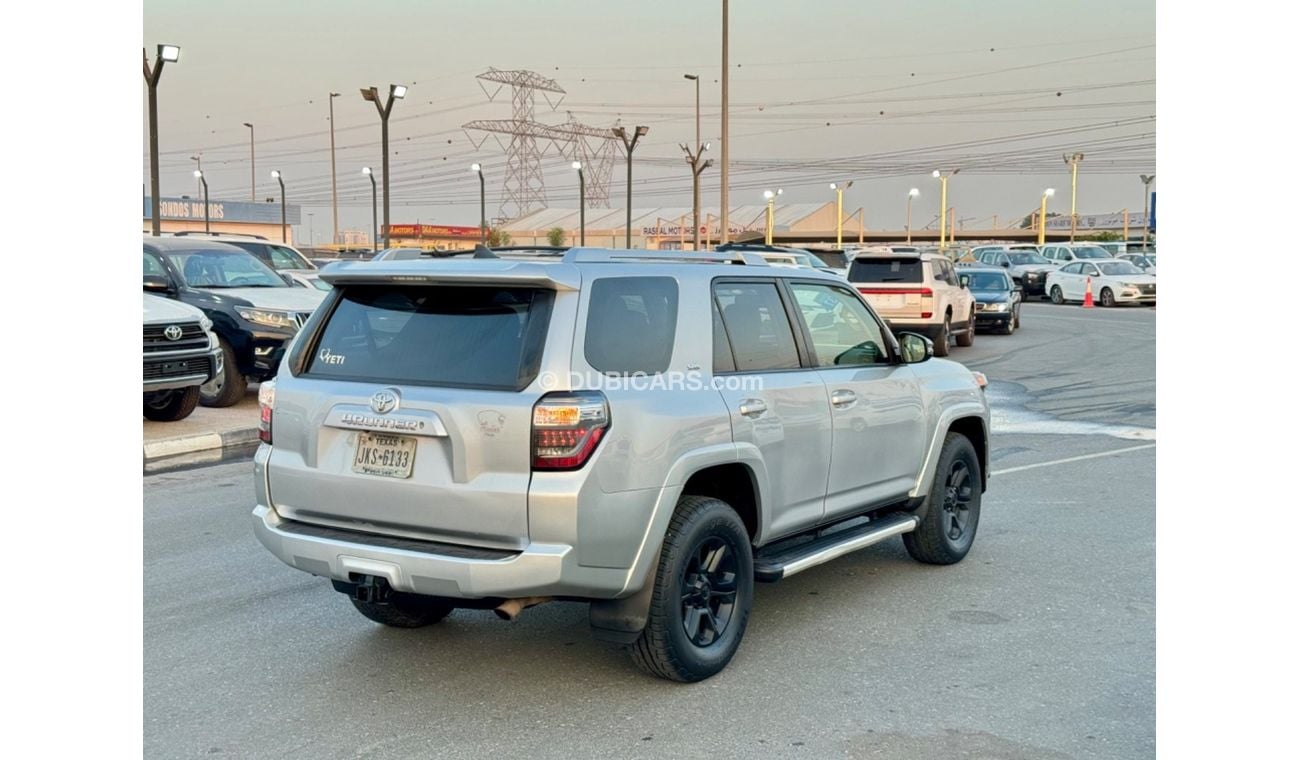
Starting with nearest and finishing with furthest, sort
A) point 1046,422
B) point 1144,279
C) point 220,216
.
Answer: point 1046,422, point 1144,279, point 220,216

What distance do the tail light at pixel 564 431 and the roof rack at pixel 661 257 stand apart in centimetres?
68

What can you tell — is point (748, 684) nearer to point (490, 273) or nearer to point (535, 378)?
point (535, 378)

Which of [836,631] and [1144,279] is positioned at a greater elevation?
[1144,279]

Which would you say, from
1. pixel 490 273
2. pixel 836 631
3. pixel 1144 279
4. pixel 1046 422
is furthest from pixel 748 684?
pixel 1144 279

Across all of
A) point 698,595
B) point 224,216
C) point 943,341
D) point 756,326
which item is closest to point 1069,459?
point 756,326

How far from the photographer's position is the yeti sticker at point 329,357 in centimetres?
514

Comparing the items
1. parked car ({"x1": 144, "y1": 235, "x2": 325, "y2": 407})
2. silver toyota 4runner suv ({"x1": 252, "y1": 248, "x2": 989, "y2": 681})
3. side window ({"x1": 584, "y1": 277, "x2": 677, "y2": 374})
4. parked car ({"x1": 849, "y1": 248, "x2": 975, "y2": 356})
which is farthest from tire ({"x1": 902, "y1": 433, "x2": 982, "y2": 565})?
parked car ({"x1": 849, "y1": 248, "x2": 975, "y2": 356})

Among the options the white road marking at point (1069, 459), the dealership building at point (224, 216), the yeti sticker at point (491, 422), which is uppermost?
the dealership building at point (224, 216)

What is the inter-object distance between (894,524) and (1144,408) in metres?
9.51

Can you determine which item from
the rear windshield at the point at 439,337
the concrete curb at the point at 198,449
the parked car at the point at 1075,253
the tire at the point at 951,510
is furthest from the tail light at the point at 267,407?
the parked car at the point at 1075,253

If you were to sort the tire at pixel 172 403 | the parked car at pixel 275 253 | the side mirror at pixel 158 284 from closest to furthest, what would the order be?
the tire at pixel 172 403 < the side mirror at pixel 158 284 < the parked car at pixel 275 253

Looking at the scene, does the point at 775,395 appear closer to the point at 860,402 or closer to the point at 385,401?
the point at 860,402

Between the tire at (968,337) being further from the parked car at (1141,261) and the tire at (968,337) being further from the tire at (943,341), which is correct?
the parked car at (1141,261)

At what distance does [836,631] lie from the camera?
5844 millimetres
